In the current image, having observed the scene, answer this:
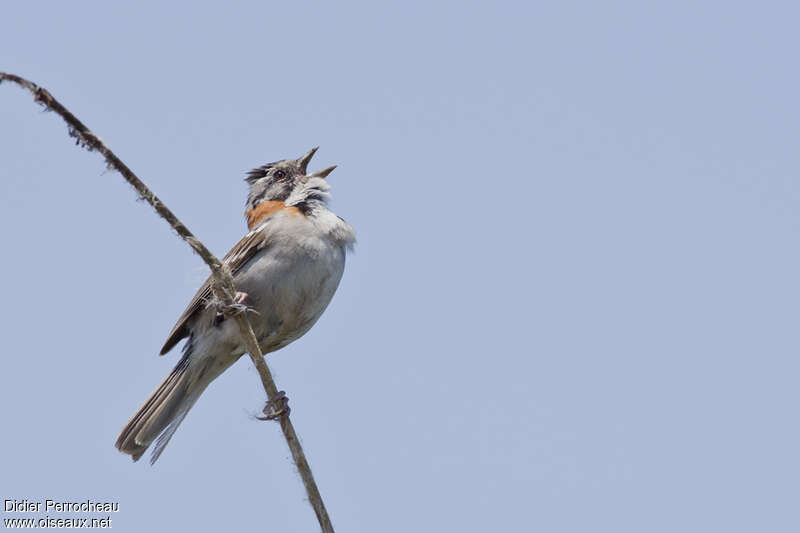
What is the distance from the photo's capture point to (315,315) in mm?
7980

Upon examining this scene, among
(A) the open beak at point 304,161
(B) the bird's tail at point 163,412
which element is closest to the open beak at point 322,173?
(A) the open beak at point 304,161

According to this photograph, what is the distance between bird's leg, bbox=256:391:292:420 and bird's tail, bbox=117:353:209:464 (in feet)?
4.29

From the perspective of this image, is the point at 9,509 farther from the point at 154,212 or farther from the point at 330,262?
the point at 330,262

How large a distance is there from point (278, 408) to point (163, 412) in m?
1.97

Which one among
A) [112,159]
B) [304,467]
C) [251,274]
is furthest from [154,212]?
[251,274]

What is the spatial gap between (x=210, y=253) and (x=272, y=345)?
3335 mm

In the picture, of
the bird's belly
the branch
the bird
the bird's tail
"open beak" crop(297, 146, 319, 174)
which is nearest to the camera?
the branch

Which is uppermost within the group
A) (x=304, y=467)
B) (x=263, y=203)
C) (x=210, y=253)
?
(x=263, y=203)

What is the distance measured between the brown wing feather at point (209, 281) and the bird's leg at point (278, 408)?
1.41 metres

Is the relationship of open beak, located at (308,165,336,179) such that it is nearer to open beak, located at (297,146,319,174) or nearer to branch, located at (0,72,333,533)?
open beak, located at (297,146,319,174)

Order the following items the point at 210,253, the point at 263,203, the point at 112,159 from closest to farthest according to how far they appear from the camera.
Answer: the point at 112,159
the point at 210,253
the point at 263,203

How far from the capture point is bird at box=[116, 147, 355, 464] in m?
7.53

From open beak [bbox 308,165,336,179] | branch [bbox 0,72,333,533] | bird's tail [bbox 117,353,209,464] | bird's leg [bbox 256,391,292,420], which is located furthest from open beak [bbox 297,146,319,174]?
branch [bbox 0,72,333,533]

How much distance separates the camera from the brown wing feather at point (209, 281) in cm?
770
